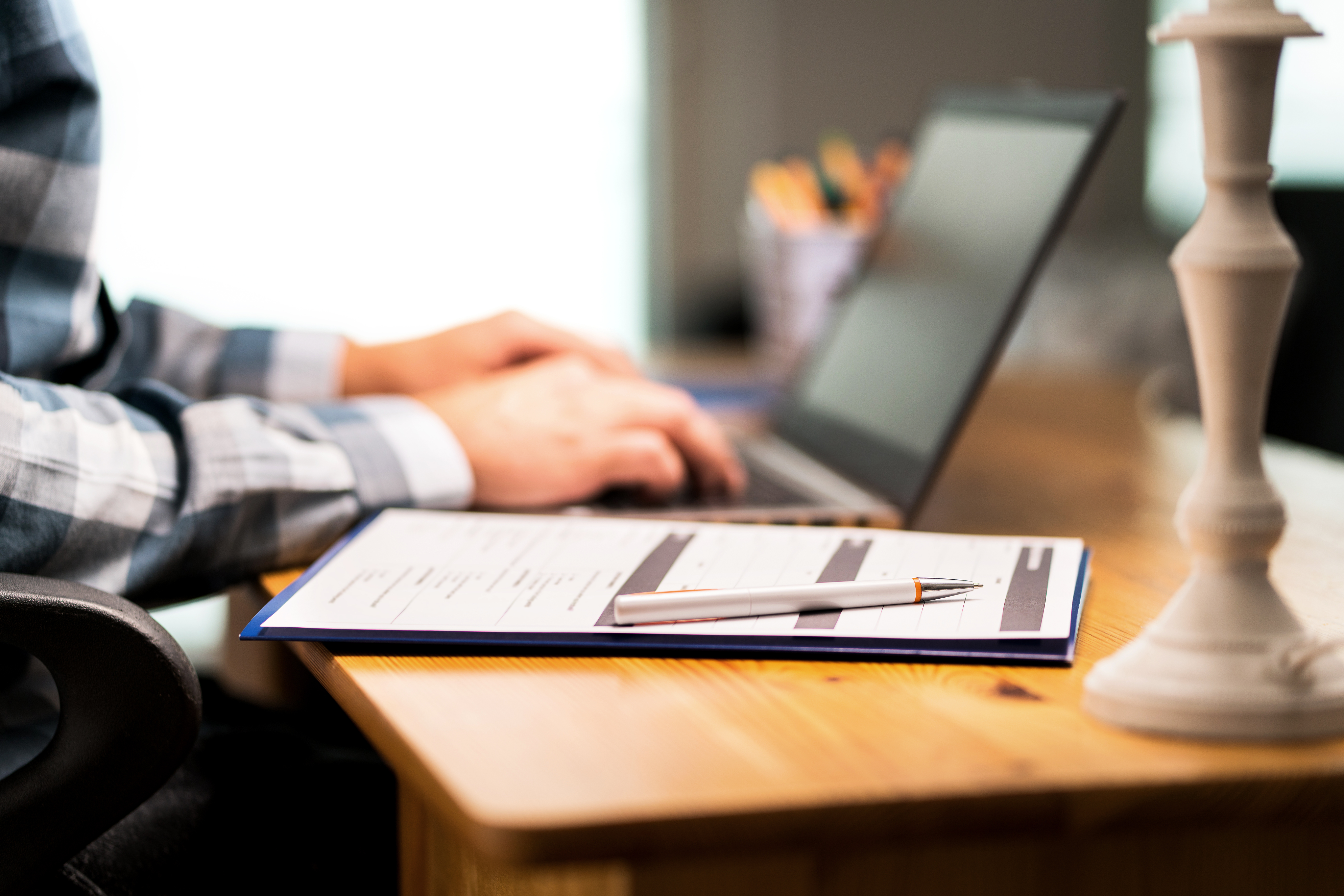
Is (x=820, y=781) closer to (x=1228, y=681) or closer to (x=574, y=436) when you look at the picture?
(x=1228, y=681)

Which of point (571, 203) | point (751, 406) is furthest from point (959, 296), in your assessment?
point (571, 203)

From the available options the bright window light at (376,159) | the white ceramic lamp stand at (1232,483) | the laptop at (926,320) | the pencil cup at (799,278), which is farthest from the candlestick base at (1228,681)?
the bright window light at (376,159)

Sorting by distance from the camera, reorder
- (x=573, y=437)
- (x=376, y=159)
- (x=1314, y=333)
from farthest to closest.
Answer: (x=376, y=159) → (x=1314, y=333) → (x=573, y=437)

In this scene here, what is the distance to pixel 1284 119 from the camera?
3.40 meters

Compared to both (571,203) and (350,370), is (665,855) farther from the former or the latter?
(571,203)

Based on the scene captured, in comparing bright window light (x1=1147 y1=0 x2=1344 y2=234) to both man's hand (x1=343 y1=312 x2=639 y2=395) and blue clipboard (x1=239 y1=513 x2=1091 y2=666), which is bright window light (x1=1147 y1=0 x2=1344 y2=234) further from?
blue clipboard (x1=239 y1=513 x2=1091 y2=666)

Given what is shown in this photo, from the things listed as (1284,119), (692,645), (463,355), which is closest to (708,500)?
(463,355)

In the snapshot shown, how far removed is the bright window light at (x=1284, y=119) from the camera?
316cm

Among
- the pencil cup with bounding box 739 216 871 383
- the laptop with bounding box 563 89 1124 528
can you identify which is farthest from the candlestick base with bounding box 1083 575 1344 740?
Answer: the pencil cup with bounding box 739 216 871 383

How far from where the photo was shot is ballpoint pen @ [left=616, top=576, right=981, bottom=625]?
1.52 feet

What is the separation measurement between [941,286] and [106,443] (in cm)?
53

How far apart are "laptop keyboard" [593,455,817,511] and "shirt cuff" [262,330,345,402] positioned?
26 cm

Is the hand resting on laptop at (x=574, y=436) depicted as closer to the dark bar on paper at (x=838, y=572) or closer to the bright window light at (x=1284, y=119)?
the dark bar on paper at (x=838, y=572)

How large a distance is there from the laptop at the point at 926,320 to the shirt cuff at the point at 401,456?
0.23ft
